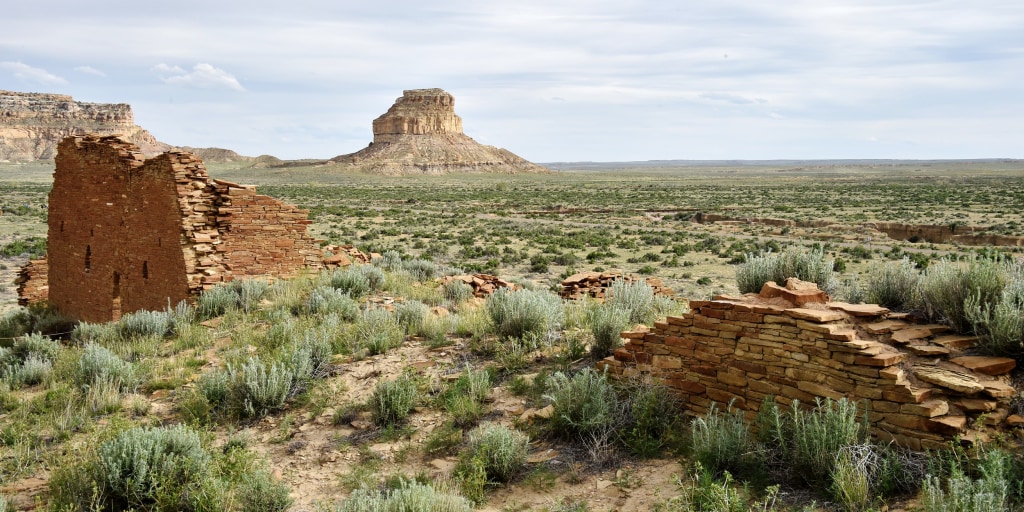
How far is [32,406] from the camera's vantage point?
676 cm

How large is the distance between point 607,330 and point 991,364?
131 inches

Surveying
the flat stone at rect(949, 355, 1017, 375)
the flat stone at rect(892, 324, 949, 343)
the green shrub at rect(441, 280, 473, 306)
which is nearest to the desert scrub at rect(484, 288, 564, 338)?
the green shrub at rect(441, 280, 473, 306)

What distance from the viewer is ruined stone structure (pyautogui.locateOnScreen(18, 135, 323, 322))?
11141mm

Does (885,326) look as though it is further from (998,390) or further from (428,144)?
(428,144)

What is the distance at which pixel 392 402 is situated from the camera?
20.9 feet

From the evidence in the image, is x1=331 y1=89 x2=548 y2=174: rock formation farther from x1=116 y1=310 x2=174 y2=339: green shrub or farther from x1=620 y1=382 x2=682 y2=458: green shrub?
x1=620 y1=382 x2=682 y2=458: green shrub

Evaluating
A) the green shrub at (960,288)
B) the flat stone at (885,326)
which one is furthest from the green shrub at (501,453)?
the green shrub at (960,288)

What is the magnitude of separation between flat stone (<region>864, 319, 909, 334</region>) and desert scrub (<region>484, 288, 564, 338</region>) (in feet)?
11.4

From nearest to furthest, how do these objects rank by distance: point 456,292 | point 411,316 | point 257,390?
1. point 257,390
2. point 411,316
3. point 456,292

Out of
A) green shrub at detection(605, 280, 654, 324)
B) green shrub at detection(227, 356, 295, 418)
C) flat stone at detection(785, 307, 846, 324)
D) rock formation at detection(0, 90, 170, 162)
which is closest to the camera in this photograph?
flat stone at detection(785, 307, 846, 324)

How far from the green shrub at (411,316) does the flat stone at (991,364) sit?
19.5ft

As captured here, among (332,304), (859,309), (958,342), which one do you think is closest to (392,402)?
(332,304)

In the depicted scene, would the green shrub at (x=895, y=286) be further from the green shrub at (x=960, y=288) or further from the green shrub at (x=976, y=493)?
the green shrub at (x=976, y=493)

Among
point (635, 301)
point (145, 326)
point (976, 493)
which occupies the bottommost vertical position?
point (145, 326)
